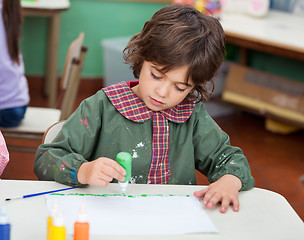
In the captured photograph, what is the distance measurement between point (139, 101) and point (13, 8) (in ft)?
3.79

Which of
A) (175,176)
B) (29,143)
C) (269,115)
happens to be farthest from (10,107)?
(269,115)

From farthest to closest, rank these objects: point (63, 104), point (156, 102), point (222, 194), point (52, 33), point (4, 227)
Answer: point (52, 33) < point (63, 104) < point (156, 102) < point (222, 194) < point (4, 227)

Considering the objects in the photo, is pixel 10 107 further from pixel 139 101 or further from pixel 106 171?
pixel 106 171

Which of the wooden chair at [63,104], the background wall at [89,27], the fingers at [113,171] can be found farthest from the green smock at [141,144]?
the background wall at [89,27]

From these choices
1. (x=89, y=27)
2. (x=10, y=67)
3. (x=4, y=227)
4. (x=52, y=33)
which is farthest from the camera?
(x=89, y=27)

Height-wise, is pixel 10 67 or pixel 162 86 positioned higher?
pixel 162 86

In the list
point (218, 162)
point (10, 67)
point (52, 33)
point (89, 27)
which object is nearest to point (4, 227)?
point (218, 162)

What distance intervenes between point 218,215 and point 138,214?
18 centimetres

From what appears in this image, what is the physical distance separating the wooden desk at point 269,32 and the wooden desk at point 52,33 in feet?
3.47

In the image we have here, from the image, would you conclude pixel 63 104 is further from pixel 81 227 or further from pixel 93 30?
pixel 93 30

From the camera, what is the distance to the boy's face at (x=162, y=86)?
140 centimetres

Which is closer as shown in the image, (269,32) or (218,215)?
(218,215)

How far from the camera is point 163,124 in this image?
5.07 feet

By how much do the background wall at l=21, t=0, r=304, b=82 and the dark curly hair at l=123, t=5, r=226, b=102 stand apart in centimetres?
272
